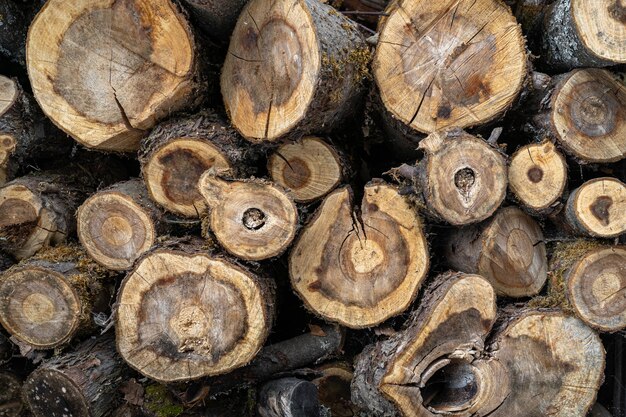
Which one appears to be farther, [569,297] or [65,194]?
[65,194]

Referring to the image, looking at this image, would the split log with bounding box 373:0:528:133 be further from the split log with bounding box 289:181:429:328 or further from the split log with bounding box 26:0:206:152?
the split log with bounding box 26:0:206:152

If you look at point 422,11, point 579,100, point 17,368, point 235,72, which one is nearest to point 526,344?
point 579,100

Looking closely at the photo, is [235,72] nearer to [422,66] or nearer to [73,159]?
[422,66]

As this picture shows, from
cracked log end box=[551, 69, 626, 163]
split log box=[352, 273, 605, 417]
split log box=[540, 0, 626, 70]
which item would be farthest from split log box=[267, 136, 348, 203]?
split log box=[540, 0, 626, 70]

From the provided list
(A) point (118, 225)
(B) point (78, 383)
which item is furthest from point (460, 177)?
(B) point (78, 383)

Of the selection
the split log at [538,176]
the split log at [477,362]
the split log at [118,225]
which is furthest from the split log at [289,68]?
the split log at [477,362]

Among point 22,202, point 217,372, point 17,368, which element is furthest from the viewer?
point 17,368

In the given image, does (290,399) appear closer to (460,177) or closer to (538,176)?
(460,177)
